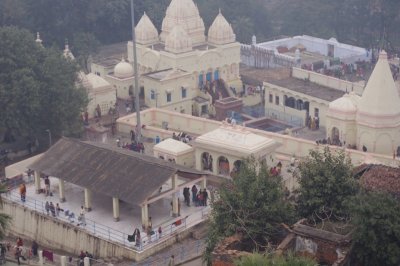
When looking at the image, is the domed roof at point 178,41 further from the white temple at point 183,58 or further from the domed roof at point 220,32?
the domed roof at point 220,32

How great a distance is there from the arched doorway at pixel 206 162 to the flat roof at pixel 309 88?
12.7 m

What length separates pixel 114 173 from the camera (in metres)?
35.1

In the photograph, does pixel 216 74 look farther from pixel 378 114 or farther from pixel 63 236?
pixel 63 236

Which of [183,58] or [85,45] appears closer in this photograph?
[183,58]

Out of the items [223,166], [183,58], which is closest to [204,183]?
[223,166]

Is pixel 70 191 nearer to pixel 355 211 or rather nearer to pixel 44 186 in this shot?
pixel 44 186

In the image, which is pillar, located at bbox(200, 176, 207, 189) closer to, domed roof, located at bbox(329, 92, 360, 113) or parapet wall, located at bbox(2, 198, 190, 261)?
parapet wall, located at bbox(2, 198, 190, 261)

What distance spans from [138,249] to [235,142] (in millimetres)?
8109

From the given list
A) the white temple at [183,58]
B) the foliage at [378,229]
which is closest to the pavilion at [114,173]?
the foliage at [378,229]

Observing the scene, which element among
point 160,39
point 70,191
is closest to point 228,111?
point 160,39

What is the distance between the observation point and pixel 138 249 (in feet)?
108

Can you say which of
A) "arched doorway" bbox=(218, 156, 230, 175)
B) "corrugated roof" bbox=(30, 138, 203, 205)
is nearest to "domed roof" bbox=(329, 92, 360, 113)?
"arched doorway" bbox=(218, 156, 230, 175)

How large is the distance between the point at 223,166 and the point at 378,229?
1427cm

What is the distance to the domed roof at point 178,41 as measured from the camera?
53.5 metres
